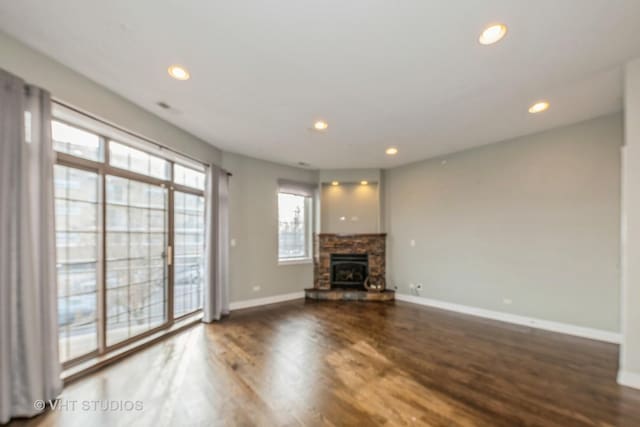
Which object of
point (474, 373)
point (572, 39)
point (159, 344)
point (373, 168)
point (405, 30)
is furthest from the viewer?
point (373, 168)

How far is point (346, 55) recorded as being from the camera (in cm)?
204

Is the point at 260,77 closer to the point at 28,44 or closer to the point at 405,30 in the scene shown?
the point at 405,30

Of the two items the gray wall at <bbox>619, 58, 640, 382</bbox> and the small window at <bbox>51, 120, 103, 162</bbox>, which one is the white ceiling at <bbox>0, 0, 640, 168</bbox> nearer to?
the gray wall at <bbox>619, 58, 640, 382</bbox>

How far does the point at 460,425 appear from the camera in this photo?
1.82 meters

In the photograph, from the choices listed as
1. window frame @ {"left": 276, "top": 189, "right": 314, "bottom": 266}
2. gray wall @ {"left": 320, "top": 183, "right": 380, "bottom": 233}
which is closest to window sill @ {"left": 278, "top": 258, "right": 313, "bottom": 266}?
window frame @ {"left": 276, "top": 189, "right": 314, "bottom": 266}

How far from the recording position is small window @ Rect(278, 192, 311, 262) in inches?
218

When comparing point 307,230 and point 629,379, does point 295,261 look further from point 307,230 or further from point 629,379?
point 629,379

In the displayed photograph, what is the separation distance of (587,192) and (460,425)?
11.4 feet

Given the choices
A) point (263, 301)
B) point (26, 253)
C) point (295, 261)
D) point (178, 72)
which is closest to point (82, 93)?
point (178, 72)

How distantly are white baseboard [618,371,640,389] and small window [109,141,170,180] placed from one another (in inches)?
212

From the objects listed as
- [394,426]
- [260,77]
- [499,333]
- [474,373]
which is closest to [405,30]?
[260,77]

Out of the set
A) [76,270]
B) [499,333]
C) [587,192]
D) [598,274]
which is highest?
[587,192]

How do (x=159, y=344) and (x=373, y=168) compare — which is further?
(x=373, y=168)

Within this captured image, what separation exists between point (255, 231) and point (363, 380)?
326cm
